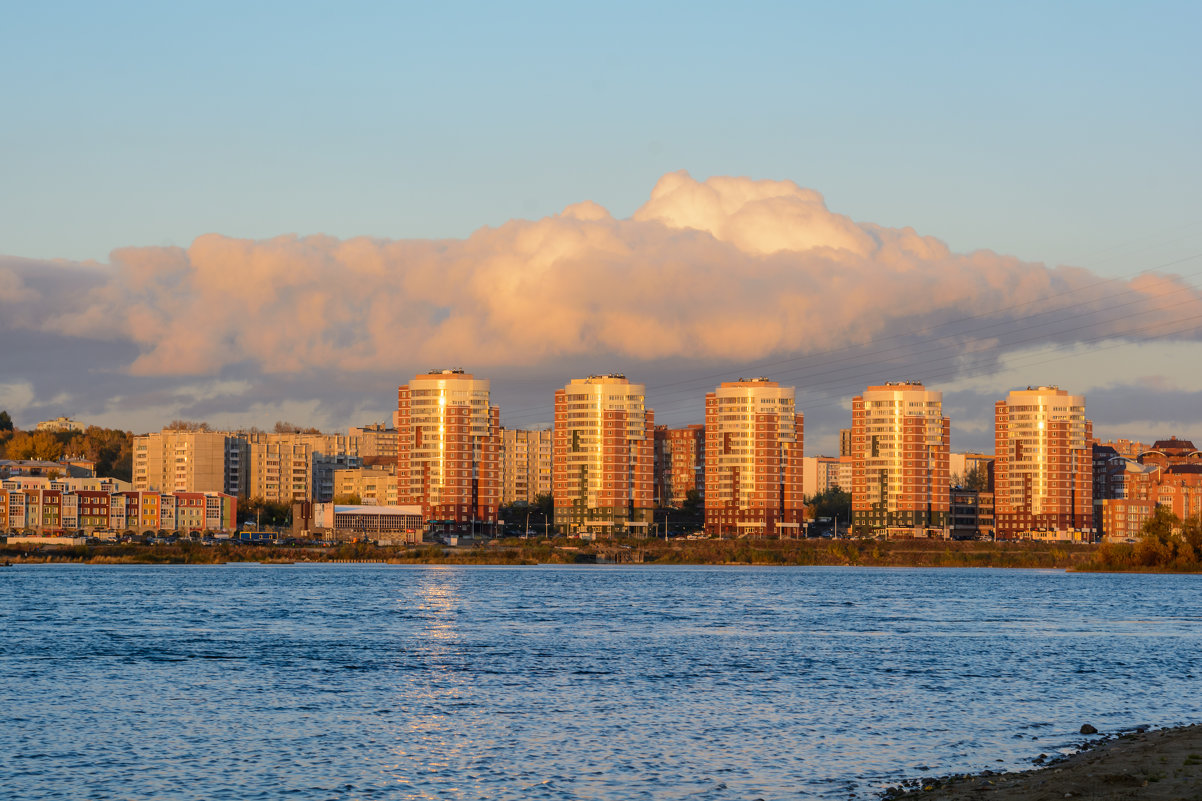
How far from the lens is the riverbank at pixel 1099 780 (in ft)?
93.4

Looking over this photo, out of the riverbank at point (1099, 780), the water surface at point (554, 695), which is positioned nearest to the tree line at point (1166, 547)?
the water surface at point (554, 695)

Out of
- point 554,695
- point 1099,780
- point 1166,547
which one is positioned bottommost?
point 554,695

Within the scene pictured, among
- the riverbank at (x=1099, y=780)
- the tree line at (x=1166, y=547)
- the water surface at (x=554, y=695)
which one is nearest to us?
the riverbank at (x=1099, y=780)

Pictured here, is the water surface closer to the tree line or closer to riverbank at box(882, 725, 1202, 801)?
riverbank at box(882, 725, 1202, 801)

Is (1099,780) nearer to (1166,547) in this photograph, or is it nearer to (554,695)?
(554,695)

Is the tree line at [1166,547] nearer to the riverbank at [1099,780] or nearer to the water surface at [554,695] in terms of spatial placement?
the water surface at [554,695]

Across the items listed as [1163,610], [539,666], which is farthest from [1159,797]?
[1163,610]

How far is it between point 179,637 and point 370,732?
35.3 meters

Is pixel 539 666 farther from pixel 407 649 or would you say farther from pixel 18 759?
pixel 18 759

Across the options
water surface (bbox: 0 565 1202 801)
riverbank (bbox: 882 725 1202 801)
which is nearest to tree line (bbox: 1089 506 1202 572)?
water surface (bbox: 0 565 1202 801)

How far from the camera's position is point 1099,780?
98.6 feet

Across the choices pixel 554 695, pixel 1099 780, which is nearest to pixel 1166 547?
pixel 554 695

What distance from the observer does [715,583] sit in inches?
6024

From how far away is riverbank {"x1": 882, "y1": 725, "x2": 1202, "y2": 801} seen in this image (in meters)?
28.5
